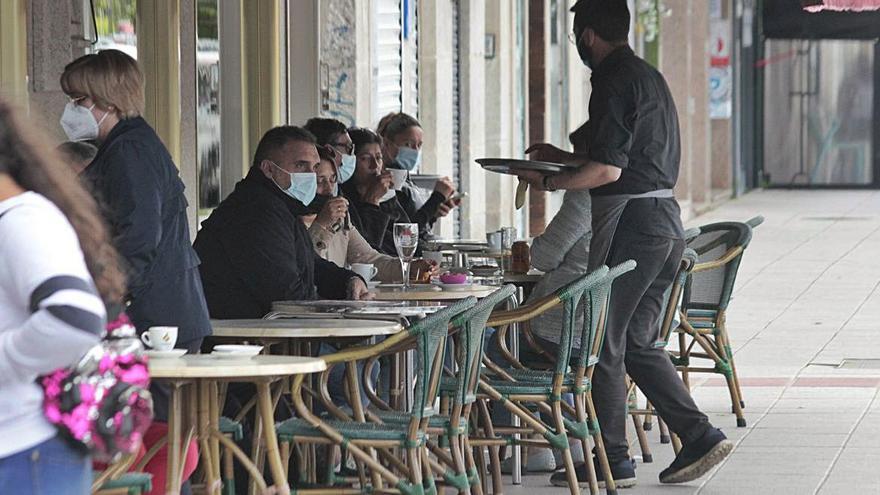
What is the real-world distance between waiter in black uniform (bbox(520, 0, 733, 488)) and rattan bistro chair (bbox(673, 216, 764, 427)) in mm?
1417

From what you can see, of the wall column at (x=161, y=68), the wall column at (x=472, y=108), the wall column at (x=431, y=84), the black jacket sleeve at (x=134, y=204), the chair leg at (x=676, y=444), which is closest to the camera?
the black jacket sleeve at (x=134, y=204)

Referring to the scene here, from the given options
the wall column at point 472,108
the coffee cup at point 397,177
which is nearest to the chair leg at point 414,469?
the coffee cup at point 397,177

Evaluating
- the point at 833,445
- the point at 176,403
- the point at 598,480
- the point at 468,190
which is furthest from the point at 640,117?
the point at 468,190

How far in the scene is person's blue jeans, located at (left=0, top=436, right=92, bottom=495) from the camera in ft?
11.1

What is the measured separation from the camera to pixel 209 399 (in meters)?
5.20

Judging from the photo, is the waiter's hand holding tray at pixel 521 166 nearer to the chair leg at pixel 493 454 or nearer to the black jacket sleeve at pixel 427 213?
the chair leg at pixel 493 454

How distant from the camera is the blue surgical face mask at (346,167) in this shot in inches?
346

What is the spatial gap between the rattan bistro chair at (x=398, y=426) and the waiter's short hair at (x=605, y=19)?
6.62 ft

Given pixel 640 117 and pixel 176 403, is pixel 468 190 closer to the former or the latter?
pixel 640 117

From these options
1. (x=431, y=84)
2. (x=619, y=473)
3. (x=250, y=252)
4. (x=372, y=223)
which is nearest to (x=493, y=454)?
(x=619, y=473)

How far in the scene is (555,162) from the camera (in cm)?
785

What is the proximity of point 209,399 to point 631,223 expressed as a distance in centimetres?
262

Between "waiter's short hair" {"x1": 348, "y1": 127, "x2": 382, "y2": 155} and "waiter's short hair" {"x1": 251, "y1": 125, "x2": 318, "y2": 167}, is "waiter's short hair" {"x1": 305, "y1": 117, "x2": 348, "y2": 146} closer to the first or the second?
"waiter's short hair" {"x1": 348, "y1": 127, "x2": 382, "y2": 155}

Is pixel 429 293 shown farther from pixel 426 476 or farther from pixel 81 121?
pixel 81 121
